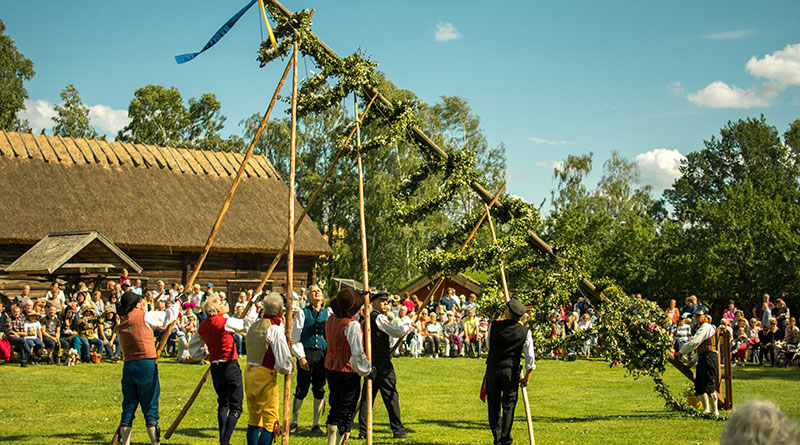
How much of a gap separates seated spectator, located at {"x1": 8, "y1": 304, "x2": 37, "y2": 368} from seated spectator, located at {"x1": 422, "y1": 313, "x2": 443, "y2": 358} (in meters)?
10.2

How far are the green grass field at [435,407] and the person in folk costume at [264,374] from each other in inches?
62.4

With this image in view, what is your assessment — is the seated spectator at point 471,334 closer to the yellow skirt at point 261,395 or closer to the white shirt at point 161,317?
A: the white shirt at point 161,317

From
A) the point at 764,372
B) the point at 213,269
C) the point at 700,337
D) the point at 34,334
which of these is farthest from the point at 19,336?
the point at 764,372

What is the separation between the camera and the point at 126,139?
48.6m

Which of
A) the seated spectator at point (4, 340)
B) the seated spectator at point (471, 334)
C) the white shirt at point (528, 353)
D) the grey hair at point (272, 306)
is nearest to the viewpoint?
the grey hair at point (272, 306)

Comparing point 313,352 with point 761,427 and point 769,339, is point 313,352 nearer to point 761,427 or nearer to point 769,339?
point 761,427

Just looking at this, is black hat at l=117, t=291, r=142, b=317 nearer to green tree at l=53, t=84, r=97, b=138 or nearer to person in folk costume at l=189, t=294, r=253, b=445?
person in folk costume at l=189, t=294, r=253, b=445

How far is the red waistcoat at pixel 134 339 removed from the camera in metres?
7.41

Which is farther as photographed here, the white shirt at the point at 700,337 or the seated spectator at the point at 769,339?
the seated spectator at the point at 769,339

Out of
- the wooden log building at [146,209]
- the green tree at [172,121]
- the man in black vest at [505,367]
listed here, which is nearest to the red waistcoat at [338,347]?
the man in black vest at [505,367]

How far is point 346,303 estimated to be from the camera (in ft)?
24.8

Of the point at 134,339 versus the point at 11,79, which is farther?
the point at 11,79

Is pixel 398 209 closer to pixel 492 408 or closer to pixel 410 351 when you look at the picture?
pixel 492 408

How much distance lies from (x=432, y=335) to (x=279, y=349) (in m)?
14.1
